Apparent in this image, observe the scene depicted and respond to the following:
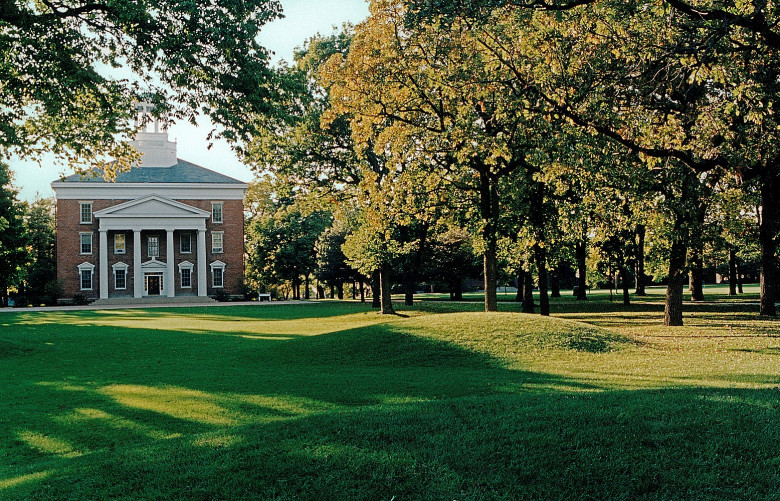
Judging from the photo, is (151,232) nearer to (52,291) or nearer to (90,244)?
(90,244)

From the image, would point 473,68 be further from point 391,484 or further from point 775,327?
point 391,484

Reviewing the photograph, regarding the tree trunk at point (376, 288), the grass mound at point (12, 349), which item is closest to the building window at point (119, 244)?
the tree trunk at point (376, 288)

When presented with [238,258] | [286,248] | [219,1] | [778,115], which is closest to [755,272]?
[286,248]

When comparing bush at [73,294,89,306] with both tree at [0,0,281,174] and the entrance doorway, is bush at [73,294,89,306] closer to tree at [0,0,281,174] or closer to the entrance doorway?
the entrance doorway

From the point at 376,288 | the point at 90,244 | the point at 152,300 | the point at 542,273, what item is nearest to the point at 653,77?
the point at 542,273

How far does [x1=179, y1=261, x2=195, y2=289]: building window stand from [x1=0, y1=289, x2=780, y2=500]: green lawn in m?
46.7

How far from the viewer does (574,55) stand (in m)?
15.6

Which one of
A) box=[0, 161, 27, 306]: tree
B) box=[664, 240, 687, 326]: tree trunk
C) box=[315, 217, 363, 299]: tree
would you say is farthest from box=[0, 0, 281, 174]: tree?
box=[315, 217, 363, 299]: tree

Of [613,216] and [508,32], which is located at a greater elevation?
[508,32]

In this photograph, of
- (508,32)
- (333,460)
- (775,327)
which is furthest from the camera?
(775,327)

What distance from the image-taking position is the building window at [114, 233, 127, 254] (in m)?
61.8

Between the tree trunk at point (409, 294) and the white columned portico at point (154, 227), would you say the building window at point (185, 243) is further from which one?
the tree trunk at point (409, 294)

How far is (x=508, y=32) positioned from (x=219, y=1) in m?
8.09

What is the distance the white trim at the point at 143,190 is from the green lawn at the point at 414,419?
47.9 metres
